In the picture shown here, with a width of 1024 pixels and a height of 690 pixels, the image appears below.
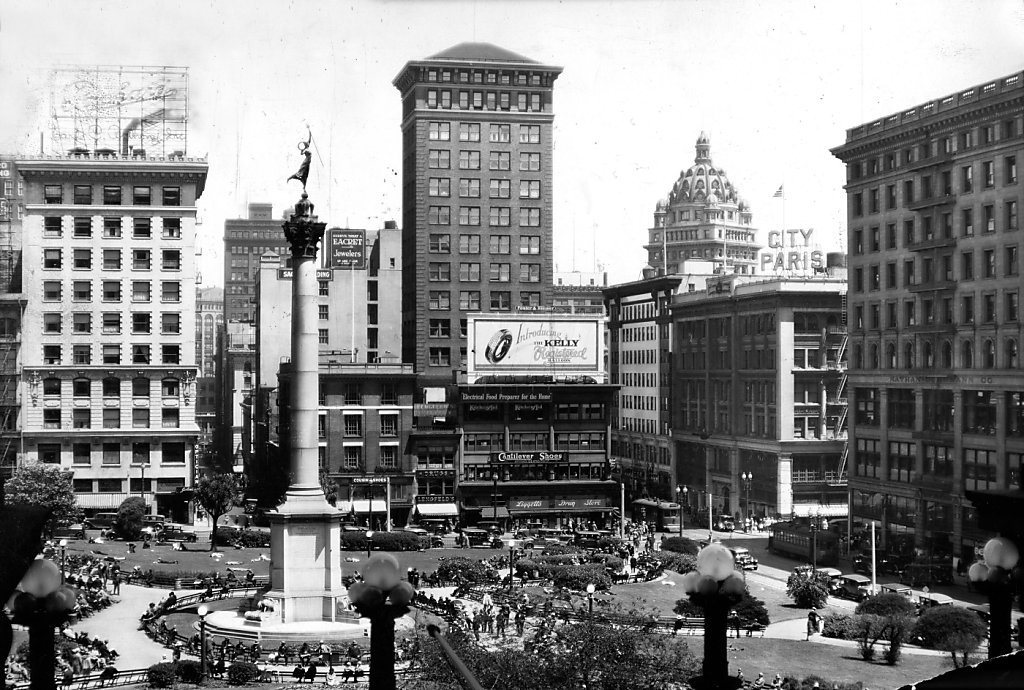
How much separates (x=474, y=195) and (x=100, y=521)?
43975mm

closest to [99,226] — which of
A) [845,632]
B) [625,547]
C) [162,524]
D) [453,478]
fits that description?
[162,524]

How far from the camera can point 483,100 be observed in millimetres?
111062

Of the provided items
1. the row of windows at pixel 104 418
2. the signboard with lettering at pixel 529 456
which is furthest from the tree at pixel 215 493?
the signboard with lettering at pixel 529 456

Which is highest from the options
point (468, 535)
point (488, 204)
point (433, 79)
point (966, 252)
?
point (433, 79)

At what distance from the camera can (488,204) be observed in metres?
110

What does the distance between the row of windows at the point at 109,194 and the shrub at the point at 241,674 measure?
56034 mm

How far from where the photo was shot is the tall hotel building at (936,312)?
66.2 m

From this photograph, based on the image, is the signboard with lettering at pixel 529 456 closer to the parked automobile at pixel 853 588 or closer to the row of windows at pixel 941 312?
the row of windows at pixel 941 312

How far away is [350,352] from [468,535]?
79.8ft

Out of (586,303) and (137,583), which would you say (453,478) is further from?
(586,303)

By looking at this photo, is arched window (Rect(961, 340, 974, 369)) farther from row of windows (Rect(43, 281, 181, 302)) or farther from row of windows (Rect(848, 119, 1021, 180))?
row of windows (Rect(43, 281, 181, 302))

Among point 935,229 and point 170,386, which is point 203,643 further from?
point 935,229

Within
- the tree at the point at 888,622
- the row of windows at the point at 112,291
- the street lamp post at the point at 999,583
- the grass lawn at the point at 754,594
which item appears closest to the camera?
the street lamp post at the point at 999,583

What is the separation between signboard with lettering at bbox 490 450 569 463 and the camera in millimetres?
97125
